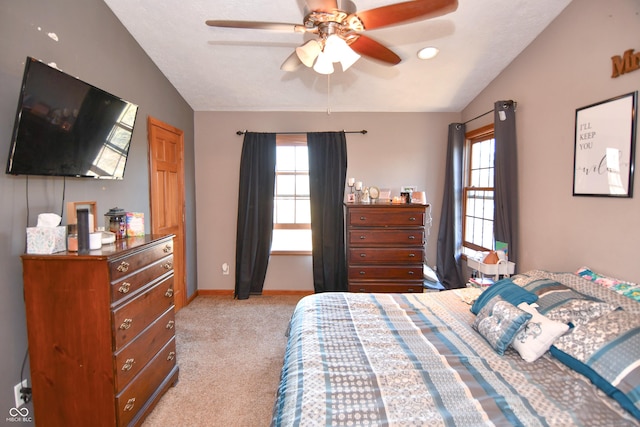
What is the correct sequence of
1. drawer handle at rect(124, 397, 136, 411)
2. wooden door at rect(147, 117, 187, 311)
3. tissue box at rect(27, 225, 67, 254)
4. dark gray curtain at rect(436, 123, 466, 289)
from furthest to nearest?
dark gray curtain at rect(436, 123, 466, 289)
wooden door at rect(147, 117, 187, 311)
drawer handle at rect(124, 397, 136, 411)
tissue box at rect(27, 225, 67, 254)

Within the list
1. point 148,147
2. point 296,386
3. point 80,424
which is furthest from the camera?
point 148,147

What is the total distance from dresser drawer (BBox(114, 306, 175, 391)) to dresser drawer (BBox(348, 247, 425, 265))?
1.90 meters

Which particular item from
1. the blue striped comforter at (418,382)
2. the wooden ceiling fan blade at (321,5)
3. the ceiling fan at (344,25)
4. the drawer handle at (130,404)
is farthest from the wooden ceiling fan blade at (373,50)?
the drawer handle at (130,404)

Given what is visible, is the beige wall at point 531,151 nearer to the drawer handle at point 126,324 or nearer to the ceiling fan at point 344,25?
the ceiling fan at point 344,25

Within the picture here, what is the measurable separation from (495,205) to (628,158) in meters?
1.20

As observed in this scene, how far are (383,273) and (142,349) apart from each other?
236 cm

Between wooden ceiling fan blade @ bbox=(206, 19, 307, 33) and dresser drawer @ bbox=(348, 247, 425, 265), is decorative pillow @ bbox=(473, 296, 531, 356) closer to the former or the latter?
dresser drawer @ bbox=(348, 247, 425, 265)

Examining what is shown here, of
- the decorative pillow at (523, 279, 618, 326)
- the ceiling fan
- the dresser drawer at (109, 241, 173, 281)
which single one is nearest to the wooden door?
Answer: the dresser drawer at (109, 241, 173, 281)

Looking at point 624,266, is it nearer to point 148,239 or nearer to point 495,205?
point 495,205

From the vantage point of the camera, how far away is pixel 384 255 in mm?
3375

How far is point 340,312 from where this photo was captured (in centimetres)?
196

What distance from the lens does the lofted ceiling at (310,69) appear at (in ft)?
7.57

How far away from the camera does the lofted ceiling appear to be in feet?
7.57

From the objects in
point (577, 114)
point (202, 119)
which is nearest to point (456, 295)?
point (577, 114)
